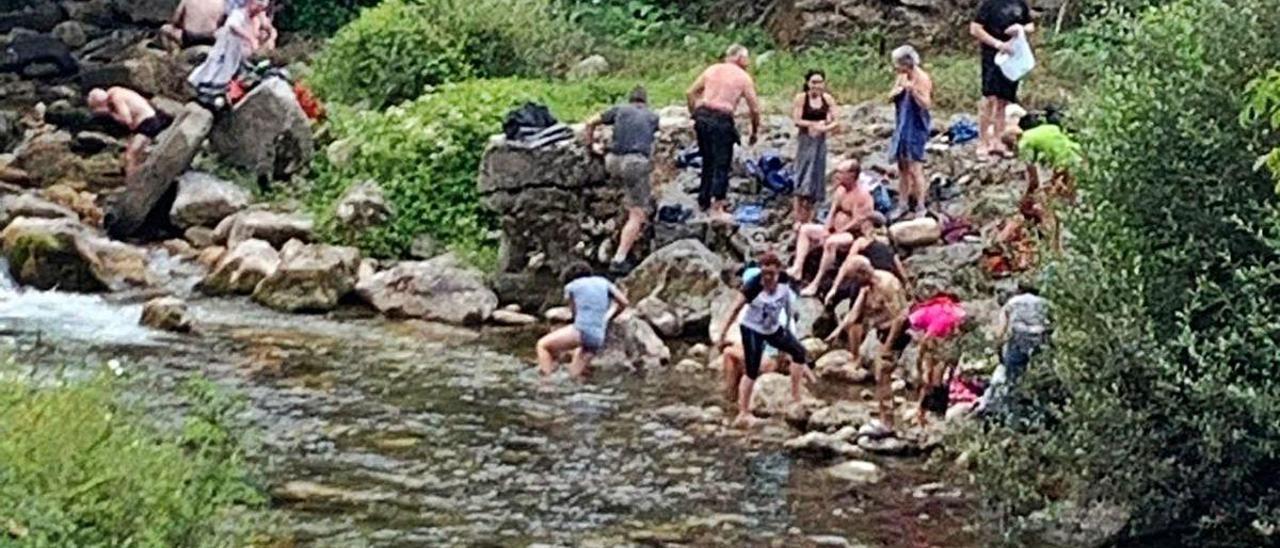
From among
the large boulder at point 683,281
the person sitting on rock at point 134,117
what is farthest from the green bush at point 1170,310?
the person sitting on rock at point 134,117

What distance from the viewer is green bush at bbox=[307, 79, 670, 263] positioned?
22062 millimetres

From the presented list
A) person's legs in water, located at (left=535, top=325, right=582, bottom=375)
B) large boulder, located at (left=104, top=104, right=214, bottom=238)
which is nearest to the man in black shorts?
person's legs in water, located at (left=535, top=325, right=582, bottom=375)

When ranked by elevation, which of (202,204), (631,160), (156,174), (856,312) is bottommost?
(202,204)

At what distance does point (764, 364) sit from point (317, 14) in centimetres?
1585

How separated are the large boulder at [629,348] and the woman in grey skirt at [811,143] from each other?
251cm

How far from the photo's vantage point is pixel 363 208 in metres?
22.1

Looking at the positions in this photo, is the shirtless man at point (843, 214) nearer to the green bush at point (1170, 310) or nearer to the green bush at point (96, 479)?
the green bush at point (1170, 310)

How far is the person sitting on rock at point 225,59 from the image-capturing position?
77.0 feet

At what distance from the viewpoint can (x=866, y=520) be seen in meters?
13.8

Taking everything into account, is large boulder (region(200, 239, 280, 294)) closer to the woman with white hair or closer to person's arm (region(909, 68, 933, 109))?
the woman with white hair

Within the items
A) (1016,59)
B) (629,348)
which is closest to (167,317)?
(629,348)

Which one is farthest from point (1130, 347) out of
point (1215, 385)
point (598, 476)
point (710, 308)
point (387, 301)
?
point (387, 301)

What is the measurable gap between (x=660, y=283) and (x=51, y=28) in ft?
46.8

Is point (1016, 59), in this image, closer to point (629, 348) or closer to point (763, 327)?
point (629, 348)
